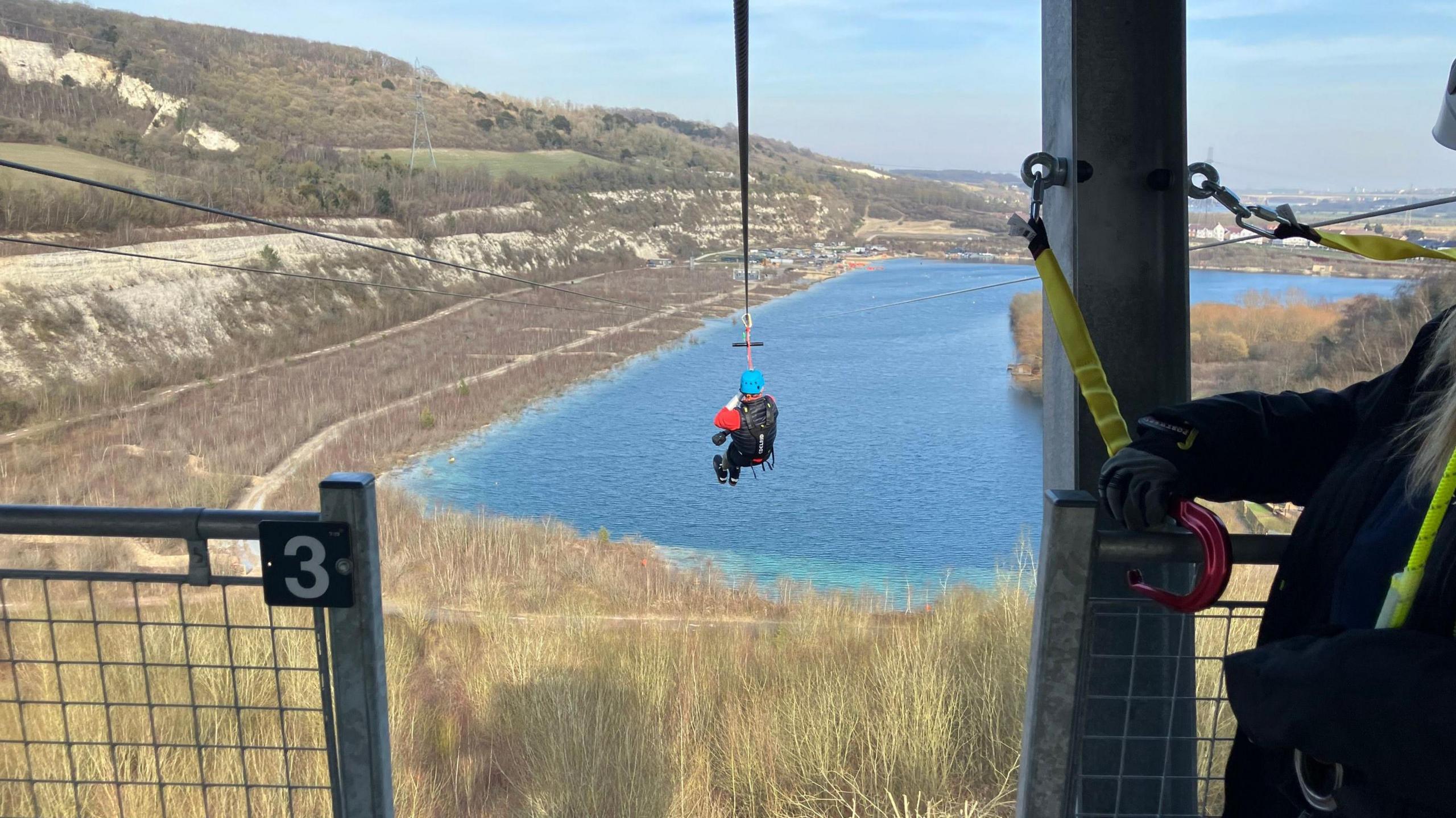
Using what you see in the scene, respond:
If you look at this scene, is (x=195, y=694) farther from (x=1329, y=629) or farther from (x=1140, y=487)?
(x=1329, y=629)

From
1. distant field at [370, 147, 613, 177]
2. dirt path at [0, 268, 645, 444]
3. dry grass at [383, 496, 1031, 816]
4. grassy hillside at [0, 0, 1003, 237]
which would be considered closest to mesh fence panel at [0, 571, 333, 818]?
dry grass at [383, 496, 1031, 816]

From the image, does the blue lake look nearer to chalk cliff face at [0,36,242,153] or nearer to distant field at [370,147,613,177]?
distant field at [370,147,613,177]

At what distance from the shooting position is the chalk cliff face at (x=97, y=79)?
102 feet

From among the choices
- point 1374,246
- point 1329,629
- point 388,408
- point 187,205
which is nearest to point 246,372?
point 388,408

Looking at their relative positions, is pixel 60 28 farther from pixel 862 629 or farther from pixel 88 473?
pixel 862 629

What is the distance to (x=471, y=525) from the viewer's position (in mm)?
13875

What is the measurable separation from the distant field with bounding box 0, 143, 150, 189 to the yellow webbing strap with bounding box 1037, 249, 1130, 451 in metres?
26.2

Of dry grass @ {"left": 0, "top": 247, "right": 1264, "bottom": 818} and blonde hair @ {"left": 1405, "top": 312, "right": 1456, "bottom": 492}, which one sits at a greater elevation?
blonde hair @ {"left": 1405, "top": 312, "right": 1456, "bottom": 492}

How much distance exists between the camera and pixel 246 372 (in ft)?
77.8

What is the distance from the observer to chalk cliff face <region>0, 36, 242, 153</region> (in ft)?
102

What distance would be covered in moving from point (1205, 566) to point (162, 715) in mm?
4123

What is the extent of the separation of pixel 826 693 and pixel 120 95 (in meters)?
35.9

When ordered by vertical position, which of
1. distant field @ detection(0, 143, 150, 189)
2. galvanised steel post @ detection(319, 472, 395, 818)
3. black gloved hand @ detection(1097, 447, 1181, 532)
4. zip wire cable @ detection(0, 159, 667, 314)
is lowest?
galvanised steel post @ detection(319, 472, 395, 818)

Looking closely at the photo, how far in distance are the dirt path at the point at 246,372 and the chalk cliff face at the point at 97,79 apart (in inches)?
374
